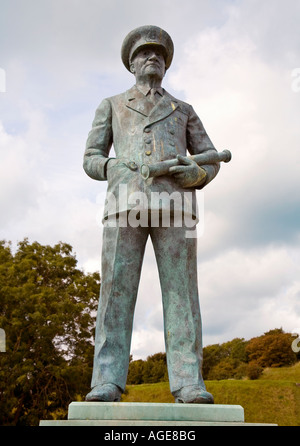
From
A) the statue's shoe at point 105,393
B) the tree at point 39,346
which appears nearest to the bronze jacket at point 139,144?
the statue's shoe at point 105,393

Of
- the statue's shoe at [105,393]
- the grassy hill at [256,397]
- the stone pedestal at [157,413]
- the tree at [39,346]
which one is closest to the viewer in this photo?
the stone pedestal at [157,413]

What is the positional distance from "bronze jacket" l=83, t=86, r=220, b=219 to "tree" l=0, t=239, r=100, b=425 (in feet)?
42.0

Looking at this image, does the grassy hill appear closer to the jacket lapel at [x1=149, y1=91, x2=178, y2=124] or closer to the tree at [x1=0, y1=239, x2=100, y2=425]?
the tree at [x1=0, y1=239, x2=100, y2=425]

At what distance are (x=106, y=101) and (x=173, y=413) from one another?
11.0 feet

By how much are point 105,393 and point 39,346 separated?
1429 centimetres

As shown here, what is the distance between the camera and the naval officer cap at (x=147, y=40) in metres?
5.07

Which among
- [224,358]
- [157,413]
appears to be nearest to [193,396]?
[157,413]

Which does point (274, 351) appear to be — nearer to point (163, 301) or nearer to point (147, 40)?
point (163, 301)

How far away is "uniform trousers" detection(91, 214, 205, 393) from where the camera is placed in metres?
4.20

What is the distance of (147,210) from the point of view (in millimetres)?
4500

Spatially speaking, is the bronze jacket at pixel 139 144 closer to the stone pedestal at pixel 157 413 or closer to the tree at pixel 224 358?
the stone pedestal at pixel 157 413

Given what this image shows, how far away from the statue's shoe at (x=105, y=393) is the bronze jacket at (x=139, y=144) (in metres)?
1.64
